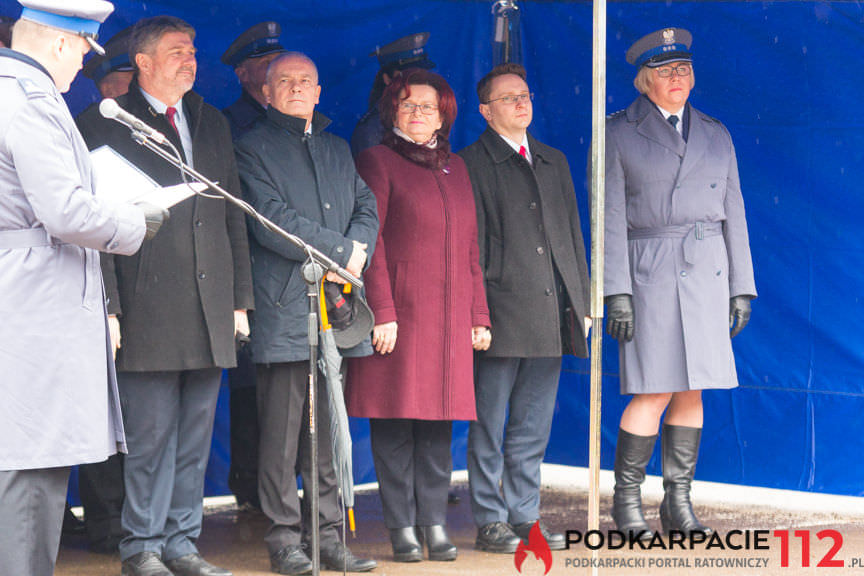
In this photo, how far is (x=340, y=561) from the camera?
4430mm

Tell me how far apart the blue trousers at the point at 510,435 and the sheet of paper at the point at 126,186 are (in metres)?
2.01

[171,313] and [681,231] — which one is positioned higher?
[681,231]

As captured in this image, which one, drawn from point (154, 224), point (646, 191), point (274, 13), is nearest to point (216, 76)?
point (274, 13)

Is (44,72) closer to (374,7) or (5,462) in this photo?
(5,462)

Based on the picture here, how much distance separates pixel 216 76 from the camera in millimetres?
5484

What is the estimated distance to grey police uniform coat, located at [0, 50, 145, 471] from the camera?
119 inches

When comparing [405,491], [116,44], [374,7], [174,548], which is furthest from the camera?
[374,7]

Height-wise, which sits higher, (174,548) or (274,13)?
(274,13)

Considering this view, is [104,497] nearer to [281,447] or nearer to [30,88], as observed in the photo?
[281,447]

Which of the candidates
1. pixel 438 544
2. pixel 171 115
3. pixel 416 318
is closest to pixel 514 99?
pixel 416 318

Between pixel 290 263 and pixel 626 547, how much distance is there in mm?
1799

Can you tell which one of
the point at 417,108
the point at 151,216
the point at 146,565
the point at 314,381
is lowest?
the point at 146,565

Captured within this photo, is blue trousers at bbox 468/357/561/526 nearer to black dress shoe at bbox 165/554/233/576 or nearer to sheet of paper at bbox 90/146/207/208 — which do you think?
black dress shoe at bbox 165/554/233/576

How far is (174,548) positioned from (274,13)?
2.50 meters
